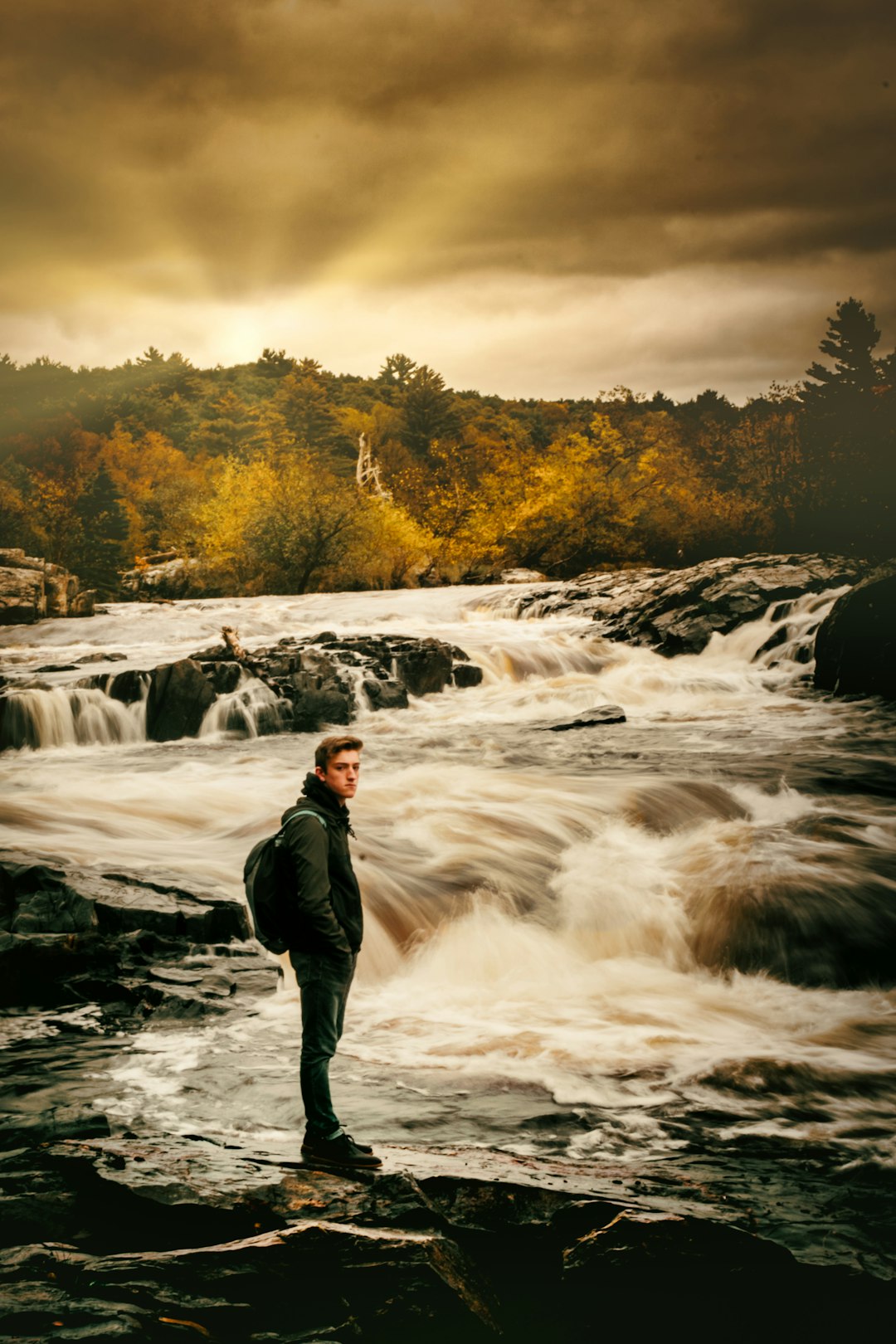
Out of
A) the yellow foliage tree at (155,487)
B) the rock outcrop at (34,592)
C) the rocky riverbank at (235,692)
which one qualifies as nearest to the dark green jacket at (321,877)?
the rocky riverbank at (235,692)

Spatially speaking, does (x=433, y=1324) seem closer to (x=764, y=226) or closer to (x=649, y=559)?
(x=649, y=559)

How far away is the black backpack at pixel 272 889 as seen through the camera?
3553mm

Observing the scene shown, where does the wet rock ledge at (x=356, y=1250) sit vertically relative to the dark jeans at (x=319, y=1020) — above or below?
below

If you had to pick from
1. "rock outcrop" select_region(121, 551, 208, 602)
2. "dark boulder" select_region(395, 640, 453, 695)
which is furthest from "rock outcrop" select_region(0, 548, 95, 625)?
"dark boulder" select_region(395, 640, 453, 695)

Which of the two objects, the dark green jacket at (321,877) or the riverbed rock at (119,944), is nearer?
the dark green jacket at (321,877)

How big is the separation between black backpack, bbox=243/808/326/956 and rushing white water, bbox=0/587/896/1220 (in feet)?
3.26

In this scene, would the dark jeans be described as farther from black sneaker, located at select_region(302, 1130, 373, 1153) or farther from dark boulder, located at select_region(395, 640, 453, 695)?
dark boulder, located at select_region(395, 640, 453, 695)

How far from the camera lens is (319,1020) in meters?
3.70

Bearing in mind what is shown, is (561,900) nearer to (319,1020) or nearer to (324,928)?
(319,1020)

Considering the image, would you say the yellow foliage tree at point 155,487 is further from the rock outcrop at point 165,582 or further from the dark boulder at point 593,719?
the dark boulder at point 593,719

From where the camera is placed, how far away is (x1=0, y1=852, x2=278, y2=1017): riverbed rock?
5.61 m

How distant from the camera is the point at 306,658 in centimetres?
1600

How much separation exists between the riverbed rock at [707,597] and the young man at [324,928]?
15612 mm

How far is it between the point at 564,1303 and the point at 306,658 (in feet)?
43.9
